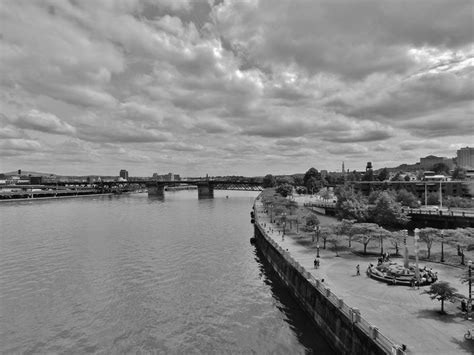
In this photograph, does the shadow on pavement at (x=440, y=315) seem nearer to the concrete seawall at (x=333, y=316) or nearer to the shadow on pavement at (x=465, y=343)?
the shadow on pavement at (x=465, y=343)

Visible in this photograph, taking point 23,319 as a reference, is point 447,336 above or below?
above

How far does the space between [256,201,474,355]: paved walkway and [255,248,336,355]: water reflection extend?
367 cm

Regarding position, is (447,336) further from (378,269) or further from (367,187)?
(367,187)

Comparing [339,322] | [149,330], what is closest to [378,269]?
[339,322]

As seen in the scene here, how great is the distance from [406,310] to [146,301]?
23.6 m

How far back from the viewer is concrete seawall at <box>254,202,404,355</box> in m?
20.1

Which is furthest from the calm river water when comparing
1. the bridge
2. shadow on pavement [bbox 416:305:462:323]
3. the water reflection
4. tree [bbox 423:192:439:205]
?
tree [bbox 423:192:439:205]

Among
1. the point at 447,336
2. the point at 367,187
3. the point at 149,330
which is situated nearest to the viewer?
the point at 447,336

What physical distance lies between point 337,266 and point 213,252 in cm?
2482

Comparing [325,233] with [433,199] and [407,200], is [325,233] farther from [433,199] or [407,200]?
[433,199]

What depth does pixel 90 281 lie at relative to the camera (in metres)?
42.0

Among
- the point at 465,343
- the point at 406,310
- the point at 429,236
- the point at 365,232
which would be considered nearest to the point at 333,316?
the point at 406,310

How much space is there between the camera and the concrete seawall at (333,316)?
66.1 ft

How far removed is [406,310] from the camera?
25109 millimetres
